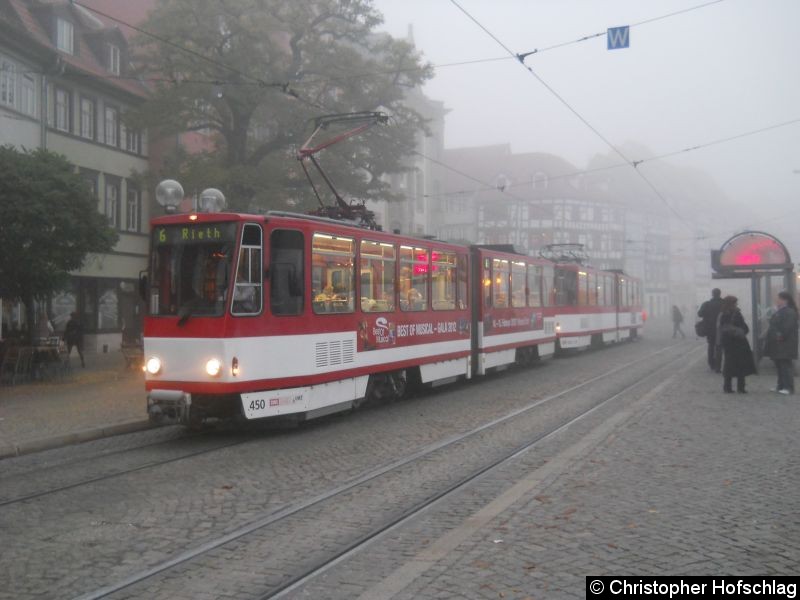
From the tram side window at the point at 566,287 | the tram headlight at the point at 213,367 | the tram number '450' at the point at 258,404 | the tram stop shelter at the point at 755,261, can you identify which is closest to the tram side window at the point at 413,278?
the tram number '450' at the point at 258,404

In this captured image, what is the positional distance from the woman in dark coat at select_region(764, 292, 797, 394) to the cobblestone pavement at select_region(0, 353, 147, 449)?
10.4 metres

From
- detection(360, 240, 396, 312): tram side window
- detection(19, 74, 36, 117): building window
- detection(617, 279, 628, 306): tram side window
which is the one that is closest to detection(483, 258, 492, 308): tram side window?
detection(360, 240, 396, 312): tram side window

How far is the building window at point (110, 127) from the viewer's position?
2888 centimetres

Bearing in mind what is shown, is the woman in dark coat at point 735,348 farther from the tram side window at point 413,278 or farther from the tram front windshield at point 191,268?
the tram front windshield at point 191,268

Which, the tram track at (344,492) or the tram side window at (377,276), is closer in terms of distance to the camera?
the tram track at (344,492)

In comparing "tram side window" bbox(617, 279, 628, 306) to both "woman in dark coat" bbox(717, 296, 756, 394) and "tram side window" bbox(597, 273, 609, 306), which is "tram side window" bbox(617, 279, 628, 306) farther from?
"woman in dark coat" bbox(717, 296, 756, 394)

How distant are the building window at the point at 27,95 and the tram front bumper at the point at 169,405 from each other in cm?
1739

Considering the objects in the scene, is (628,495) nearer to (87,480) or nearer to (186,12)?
(87,480)

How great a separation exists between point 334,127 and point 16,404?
12330mm

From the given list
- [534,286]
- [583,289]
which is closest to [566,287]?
[583,289]

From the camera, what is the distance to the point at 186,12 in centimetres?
2170

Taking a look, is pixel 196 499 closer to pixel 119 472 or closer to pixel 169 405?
pixel 119 472

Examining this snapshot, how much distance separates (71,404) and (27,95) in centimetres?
1442

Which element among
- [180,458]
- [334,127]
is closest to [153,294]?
[180,458]
